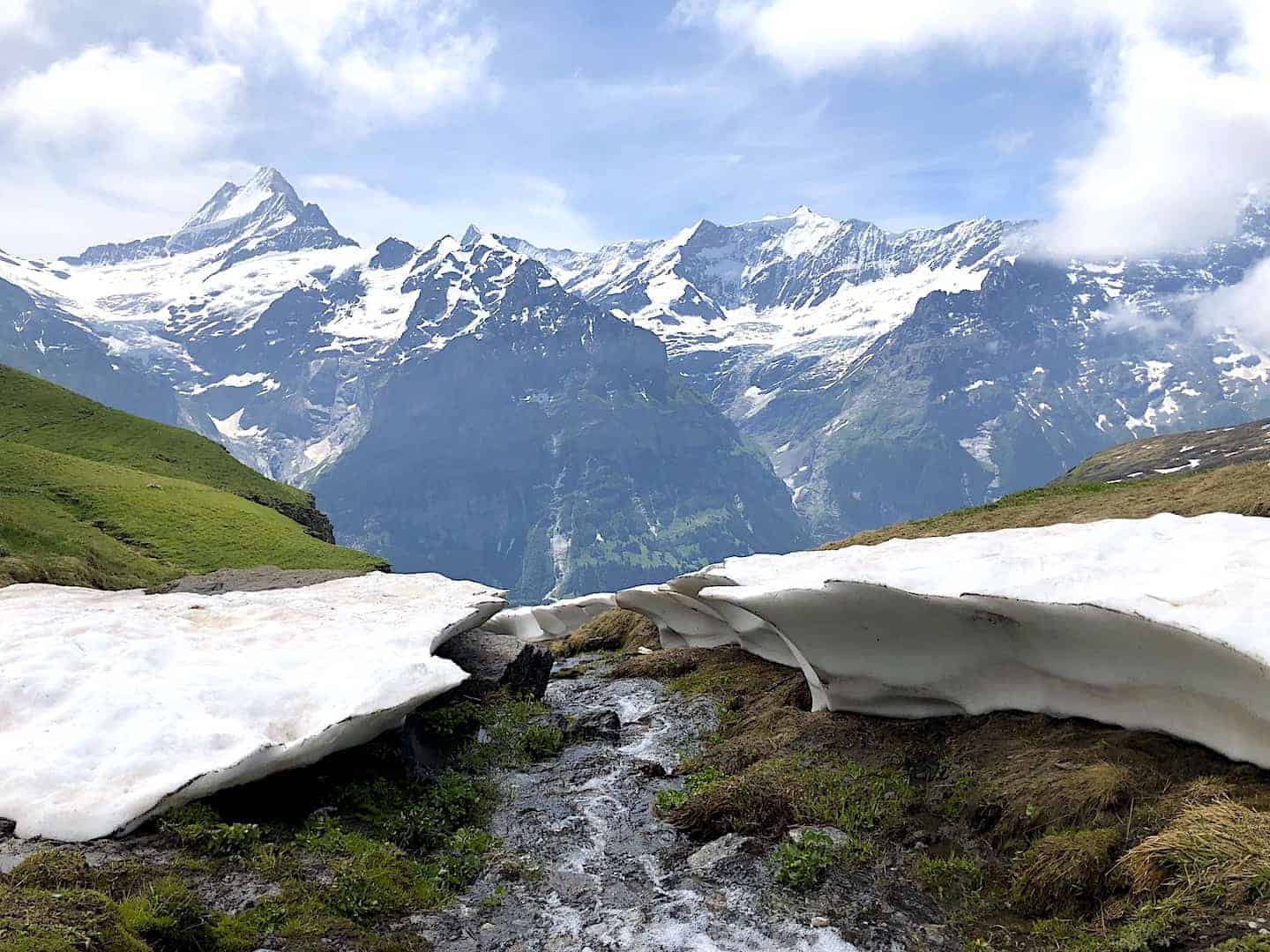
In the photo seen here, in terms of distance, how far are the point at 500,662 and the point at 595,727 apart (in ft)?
13.8

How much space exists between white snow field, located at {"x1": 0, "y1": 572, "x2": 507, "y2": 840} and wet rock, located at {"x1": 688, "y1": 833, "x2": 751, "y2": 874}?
17.2 ft

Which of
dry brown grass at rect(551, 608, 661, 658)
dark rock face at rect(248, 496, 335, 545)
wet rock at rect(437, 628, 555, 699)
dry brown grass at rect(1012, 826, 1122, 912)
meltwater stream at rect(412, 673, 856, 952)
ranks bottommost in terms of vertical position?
dry brown grass at rect(551, 608, 661, 658)

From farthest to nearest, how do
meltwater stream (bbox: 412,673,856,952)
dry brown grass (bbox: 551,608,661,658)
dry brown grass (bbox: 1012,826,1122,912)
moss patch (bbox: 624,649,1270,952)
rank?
dry brown grass (bbox: 551,608,661,658) < meltwater stream (bbox: 412,673,856,952) < dry brown grass (bbox: 1012,826,1122,912) < moss patch (bbox: 624,649,1270,952)

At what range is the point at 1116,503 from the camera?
99.6 ft

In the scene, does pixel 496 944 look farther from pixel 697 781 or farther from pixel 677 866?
pixel 697 781

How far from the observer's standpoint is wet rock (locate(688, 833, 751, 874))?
12203mm

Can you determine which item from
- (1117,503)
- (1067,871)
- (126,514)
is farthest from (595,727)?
(126,514)

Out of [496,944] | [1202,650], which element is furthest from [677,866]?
[1202,650]

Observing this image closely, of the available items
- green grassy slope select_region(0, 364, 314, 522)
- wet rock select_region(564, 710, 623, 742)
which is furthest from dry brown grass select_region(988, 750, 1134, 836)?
green grassy slope select_region(0, 364, 314, 522)

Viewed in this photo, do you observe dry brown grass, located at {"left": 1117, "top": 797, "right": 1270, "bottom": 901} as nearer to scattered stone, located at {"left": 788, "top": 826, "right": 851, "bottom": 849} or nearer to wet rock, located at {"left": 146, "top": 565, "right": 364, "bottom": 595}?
scattered stone, located at {"left": 788, "top": 826, "right": 851, "bottom": 849}

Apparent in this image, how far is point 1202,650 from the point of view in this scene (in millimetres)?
10570

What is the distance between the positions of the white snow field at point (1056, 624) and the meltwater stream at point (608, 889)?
469 cm

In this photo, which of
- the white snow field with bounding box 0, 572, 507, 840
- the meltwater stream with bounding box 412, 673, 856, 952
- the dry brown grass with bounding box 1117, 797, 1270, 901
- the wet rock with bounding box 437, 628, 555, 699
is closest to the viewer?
the dry brown grass with bounding box 1117, 797, 1270, 901

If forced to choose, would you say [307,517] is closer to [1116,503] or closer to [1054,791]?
[1116,503]
